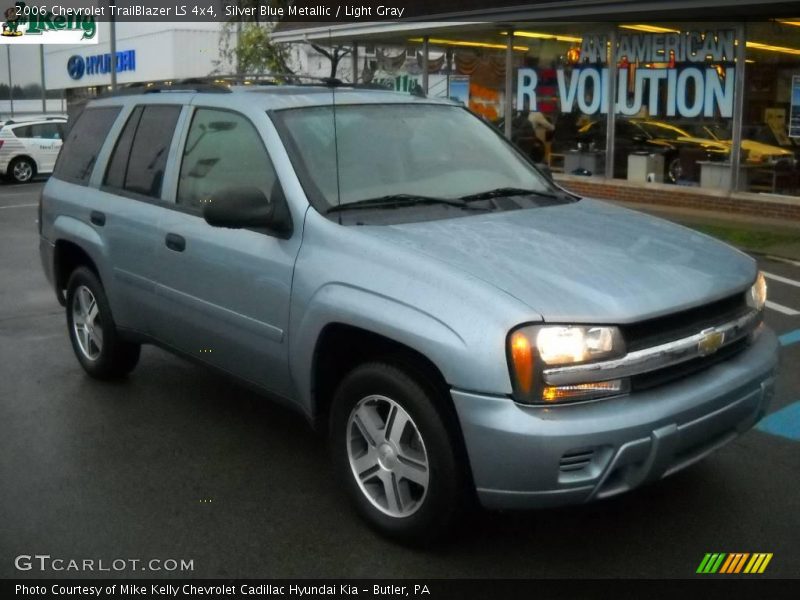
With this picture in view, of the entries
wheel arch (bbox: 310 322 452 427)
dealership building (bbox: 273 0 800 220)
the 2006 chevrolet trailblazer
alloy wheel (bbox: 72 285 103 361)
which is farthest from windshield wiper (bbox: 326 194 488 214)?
dealership building (bbox: 273 0 800 220)

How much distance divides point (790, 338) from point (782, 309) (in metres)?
1.10

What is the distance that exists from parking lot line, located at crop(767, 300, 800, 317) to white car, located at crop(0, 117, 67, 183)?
19.0 m

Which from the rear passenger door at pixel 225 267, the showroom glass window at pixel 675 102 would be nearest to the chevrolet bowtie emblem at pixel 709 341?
the rear passenger door at pixel 225 267

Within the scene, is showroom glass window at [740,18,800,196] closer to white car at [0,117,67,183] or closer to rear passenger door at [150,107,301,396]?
rear passenger door at [150,107,301,396]

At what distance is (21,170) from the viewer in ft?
77.6

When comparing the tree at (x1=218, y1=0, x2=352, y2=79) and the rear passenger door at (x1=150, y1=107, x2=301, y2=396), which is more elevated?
the tree at (x1=218, y1=0, x2=352, y2=79)

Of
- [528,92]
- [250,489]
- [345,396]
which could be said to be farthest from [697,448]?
[528,92]

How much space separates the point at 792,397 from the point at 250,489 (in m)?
3.26

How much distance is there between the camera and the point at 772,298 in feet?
29.1

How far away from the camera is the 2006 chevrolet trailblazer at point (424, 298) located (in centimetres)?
354

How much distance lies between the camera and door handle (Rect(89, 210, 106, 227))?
232 inches

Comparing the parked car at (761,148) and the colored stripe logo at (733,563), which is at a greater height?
the parked car at (761,148)

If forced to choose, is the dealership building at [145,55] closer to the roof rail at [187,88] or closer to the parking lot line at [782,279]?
the parking lot line at [782,279]

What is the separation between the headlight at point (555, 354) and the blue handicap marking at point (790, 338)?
160 inches
